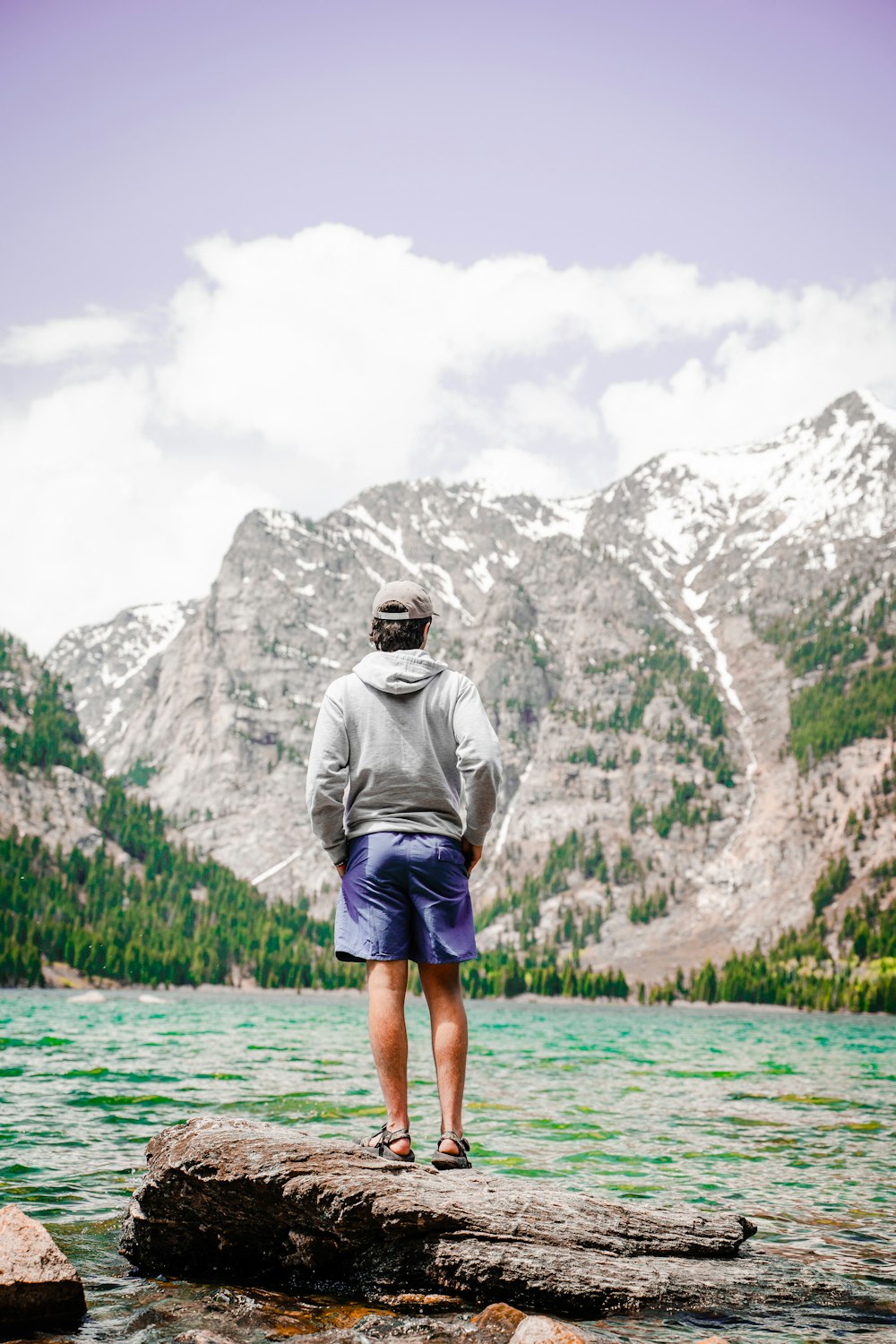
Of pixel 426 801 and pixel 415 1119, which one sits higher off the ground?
pixel 426 801

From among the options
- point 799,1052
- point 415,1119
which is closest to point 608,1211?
point 415,1119

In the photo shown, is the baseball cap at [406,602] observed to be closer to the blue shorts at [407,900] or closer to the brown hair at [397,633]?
the brown hair at [397,633]

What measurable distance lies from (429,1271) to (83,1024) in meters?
54.1

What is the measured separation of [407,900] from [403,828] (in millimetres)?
557

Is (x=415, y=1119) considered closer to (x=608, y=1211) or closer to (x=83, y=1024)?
(x=608, y=1211)

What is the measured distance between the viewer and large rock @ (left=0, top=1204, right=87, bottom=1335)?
6434mm

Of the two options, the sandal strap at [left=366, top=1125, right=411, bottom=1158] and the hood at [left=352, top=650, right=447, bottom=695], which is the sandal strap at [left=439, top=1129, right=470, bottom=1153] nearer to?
the sandal strap at [left=366, top=1125, right=411, bottom=1158]

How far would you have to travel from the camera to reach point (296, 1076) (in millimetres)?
25484

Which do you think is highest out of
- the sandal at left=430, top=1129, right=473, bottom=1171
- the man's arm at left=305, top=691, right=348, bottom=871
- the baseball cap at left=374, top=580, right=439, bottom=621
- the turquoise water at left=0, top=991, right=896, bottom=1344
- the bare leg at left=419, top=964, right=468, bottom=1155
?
the baseball cap at left=374, top=580, right=439, bottom=621

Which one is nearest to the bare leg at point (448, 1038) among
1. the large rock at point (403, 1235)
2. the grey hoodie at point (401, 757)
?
the large rock at point (403, 1235)

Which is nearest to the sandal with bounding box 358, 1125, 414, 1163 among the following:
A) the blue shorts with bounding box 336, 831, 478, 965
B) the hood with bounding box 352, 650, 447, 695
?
the blue shorts with bounding box 336, 831, 478, 965

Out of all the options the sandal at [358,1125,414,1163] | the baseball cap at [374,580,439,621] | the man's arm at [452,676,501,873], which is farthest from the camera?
the baseball cap at [374,580,439,621]

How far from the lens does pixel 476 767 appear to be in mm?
8242

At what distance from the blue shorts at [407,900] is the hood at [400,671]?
115 cm
